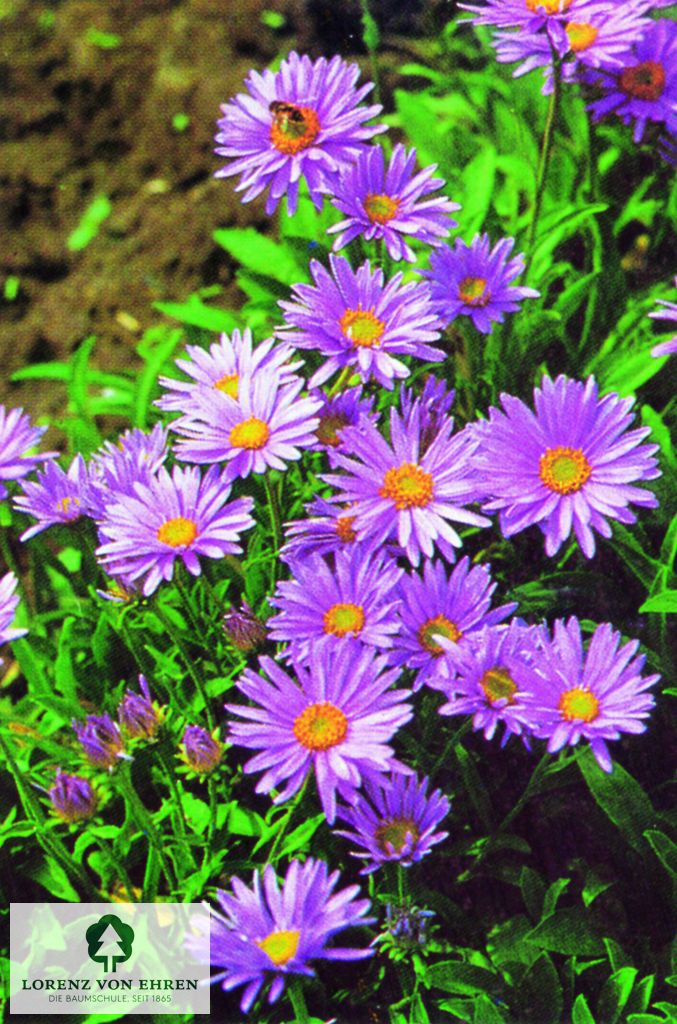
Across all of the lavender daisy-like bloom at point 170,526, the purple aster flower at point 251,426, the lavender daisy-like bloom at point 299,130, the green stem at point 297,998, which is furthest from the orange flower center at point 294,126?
the green stem at point 297,998

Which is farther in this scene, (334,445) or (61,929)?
(61,929)

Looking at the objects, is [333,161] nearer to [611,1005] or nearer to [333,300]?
[333,300]

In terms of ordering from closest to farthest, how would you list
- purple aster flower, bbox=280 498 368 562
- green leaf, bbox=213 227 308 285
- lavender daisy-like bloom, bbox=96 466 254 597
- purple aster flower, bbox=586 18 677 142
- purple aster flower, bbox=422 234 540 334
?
1. lavender daisy-like bloom, bbox=96 466 254 597
2. purple aster flower, bbox=280 498 368 562
3. purple aster flower, bbox=422 234 540 334
4. purple aster flower, bbox=586 18 677 142
5. green leaf, bbox=213 227 308 285

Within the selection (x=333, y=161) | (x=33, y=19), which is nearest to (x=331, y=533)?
(x=333, y=161)

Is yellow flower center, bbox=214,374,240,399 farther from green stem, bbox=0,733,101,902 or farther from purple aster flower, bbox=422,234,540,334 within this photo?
green stem, bbox=0,733,101,902

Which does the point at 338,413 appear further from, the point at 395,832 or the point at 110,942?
the point at 110,942

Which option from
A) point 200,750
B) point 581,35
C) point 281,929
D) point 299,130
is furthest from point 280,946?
point 581,35

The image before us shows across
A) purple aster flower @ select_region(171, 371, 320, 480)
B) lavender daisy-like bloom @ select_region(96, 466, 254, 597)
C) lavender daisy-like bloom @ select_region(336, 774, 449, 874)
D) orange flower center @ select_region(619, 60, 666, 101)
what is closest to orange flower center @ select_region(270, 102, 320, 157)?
purple aster flower @ select_region(171, 371, 320, 480)
